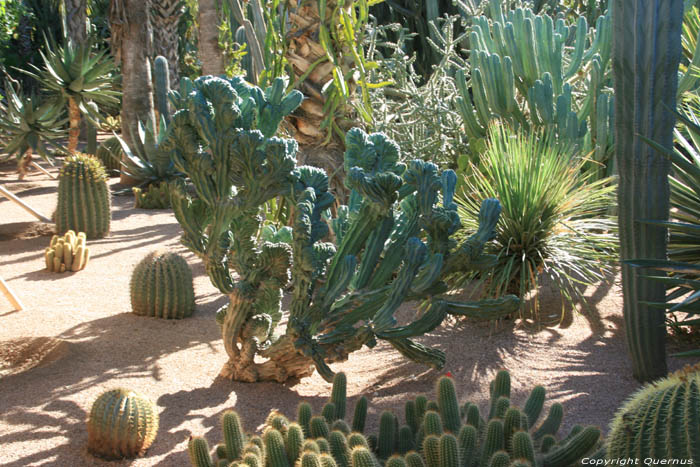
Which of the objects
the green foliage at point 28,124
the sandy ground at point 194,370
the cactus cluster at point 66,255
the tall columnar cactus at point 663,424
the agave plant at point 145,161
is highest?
the green foliage at point 28,124

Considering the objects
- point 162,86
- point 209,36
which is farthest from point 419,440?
point 162,86

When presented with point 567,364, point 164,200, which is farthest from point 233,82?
point 164,200

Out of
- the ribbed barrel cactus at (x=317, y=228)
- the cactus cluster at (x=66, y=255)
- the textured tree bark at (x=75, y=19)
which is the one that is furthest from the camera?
the textured tree bark at (x=75, y=19)

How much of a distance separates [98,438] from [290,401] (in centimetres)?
89

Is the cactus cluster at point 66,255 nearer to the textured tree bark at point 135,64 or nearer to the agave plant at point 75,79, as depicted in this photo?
the textured tree bark at point 135,64

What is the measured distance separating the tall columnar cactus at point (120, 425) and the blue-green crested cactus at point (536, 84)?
3496mm

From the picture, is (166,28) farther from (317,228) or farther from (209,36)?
(317,228)

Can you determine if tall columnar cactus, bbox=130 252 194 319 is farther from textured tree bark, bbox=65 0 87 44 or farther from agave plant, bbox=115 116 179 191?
textured tree bark, bbox=65 0 87 44

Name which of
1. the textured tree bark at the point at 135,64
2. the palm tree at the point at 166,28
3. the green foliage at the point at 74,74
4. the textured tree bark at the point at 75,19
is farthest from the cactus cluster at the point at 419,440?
the palm tree at the point at 166,28

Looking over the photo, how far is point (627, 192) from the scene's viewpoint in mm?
3141

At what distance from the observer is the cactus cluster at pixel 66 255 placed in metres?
5.64

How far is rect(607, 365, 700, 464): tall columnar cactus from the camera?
5.13 feet

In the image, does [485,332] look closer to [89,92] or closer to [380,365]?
[380,365]

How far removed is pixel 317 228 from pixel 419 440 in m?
1.02
